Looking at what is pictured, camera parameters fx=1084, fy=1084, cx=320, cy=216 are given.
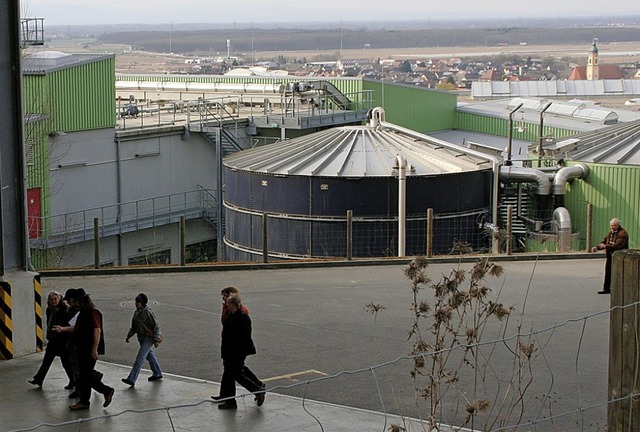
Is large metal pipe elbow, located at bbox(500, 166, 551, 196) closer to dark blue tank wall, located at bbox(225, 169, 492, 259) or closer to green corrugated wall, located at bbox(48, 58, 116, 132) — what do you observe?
dark blue tank wall, located at bbox(225, 169, 492, 259)

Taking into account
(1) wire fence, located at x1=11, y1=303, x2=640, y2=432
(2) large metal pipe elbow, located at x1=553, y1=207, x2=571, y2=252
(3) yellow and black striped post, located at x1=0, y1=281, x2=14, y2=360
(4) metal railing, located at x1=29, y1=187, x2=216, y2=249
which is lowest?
(4) metal railing, located at x1=29, y1=187, x2=216, y2=249

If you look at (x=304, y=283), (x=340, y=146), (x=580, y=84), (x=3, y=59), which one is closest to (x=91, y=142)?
(x=340, y=146)

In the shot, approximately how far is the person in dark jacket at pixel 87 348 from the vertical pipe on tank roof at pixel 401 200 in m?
15.6

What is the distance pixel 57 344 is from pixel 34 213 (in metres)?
23.7

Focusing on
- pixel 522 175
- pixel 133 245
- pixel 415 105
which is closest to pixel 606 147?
pixel 522 175

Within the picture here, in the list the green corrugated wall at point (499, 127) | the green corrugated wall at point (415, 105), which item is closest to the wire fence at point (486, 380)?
the green corrugated wall at point (499, 127)

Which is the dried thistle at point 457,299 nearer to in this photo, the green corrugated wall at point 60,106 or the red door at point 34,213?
the green corrugated wall at point 60,106

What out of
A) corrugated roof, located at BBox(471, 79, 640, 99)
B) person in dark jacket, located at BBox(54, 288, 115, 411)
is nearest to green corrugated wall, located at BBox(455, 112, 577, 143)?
corrugated roof, located at BBox(471, 79, 640, 99)

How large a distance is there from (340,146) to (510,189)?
5069 millimetres

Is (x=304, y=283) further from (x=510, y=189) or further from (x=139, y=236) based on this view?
(x=139, y=236)

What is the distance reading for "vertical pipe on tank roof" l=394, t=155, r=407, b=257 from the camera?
27.3 metres

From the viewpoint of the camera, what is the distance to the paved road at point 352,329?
532 inches

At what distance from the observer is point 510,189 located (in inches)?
1227

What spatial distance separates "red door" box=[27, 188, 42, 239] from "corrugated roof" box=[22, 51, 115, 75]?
3.98m
